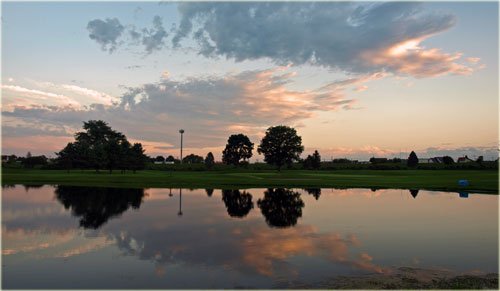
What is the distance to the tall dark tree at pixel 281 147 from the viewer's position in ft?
427

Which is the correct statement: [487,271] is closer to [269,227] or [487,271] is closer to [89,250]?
[269,227]

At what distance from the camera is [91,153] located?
331 feet

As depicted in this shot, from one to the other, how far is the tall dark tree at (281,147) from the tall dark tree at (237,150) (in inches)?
1611

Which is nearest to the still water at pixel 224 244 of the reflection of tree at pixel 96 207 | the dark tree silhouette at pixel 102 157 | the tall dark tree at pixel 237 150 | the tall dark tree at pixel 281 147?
the reflection of tree at pixel 96 207

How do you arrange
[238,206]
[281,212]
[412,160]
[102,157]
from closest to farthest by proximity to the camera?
[281,212], [238,206], [102,157], [412,160]

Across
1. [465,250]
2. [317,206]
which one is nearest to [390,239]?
[465,250]

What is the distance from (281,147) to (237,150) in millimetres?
46761

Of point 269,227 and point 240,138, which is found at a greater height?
point 240,138

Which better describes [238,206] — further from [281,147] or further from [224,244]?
[281,147]

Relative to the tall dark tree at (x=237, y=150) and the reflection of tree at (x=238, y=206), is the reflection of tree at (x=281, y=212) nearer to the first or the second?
the reflection of tree at (x=238, y=206)

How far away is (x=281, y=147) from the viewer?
5143 inches

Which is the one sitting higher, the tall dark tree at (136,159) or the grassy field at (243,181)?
the tall dark tree at (136,159)

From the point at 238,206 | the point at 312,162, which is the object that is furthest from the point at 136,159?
the point at 238,206

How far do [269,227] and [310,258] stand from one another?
26.1 feet
